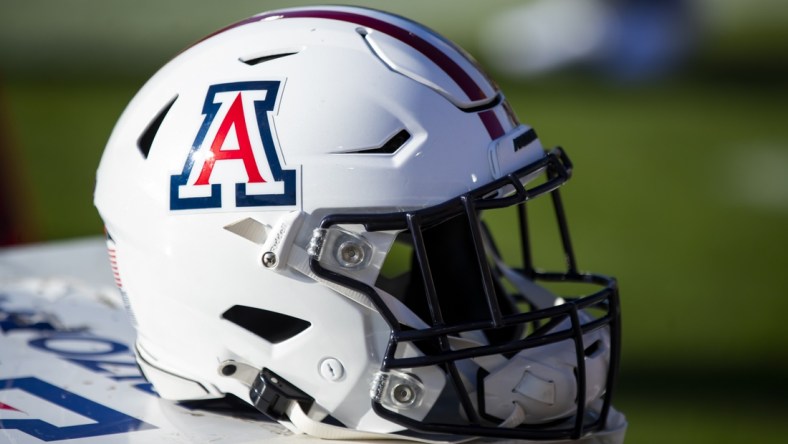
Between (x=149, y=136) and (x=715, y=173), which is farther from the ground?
(x=715, y=173)

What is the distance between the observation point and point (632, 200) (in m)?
6.25

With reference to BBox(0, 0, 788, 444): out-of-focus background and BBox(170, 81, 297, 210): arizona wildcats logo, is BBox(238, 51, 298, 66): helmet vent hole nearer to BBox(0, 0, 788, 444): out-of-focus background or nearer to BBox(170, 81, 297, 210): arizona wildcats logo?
BBox(170, 81, 297, 210): arizona wildcats logo

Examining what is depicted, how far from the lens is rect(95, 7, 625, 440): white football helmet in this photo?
1796mm

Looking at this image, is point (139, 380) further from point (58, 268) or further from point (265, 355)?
point (58, 268)

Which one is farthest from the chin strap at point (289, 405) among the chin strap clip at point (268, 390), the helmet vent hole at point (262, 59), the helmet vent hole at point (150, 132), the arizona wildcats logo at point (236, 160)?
the helmet vent hole at point (262, 59)

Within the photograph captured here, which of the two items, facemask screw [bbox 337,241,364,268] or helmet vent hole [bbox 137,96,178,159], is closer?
facemask screw [bbox 337,241,364,268]

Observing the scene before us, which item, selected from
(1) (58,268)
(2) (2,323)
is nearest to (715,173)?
(1) (58,268)

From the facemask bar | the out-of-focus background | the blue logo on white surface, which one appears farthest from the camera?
the out-of-focus background

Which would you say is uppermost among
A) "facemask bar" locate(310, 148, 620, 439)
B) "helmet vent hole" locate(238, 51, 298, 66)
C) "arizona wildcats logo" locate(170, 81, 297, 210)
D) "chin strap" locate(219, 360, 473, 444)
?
"helmet vent hole" locate(238, 51, 298, 66)

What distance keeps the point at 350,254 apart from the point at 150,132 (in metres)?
0.49

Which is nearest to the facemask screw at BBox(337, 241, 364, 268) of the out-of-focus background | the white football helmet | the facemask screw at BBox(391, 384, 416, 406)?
the white football helmet

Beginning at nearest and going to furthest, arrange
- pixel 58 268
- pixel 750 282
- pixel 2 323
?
pixel 2 323 < pixel 58 268 < pixel 750 282

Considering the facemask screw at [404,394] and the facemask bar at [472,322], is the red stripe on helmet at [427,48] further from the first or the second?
the facemask screw at [404,394]

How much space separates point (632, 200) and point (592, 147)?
92cm
